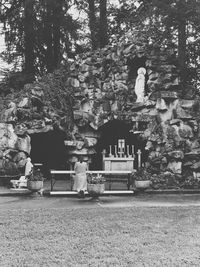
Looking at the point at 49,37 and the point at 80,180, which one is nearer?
the point at 80,180

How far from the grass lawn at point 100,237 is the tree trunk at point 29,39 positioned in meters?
16.3

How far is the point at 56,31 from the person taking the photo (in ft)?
90.9

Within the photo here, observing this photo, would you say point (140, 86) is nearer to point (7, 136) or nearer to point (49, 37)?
point (7, 136)

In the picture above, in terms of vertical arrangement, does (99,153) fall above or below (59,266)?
above

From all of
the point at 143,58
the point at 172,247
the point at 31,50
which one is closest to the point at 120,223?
the point at 172,247

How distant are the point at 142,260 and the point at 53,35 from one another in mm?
22506

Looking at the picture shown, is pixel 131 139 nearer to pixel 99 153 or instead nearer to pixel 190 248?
pixel 99 153

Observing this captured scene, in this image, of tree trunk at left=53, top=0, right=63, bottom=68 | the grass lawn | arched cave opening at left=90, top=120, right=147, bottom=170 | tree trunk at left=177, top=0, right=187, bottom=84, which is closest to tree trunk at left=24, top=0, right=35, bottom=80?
tree trunk at left=53, top=0, right=63, bottom=68

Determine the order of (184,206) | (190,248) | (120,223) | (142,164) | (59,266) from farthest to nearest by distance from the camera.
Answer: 1. (142,164)
2. (184,206)
3. (120,223)
4. (190,248)
5. (59,266)

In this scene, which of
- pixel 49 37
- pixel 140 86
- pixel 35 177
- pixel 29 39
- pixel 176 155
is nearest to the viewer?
pixel 35 177

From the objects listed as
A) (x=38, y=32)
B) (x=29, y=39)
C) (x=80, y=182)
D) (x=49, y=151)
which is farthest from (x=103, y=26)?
(x=80, y=182)

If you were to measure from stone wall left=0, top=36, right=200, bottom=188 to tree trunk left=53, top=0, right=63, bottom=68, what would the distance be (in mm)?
4522

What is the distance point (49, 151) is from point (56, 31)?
27.9ft

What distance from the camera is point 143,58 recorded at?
2267 cm
